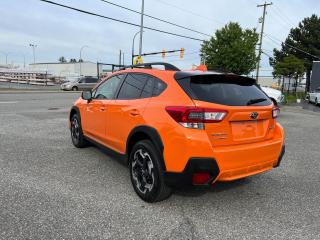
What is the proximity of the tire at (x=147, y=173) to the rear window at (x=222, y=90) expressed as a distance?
0.80m

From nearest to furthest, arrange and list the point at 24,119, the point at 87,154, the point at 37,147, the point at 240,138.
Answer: the point at 240,138 < the point at 87,154 < the point at 37,147 < the point at 24,119

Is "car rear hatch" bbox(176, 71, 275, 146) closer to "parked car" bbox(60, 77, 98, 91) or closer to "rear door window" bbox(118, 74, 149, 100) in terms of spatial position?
"rear door window" bbox(118, 74, 149, 100)

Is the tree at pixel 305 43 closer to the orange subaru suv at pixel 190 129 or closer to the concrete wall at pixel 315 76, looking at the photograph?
the concrete wall at pixel 315 76

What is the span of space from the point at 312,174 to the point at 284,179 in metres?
0.66

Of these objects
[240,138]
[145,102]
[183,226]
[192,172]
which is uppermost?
[145,102]

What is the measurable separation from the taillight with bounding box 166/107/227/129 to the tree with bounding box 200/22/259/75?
104 feet

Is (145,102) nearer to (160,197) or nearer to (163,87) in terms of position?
(163,87)

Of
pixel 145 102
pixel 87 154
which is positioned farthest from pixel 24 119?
pixel 145 102

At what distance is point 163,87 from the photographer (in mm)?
3590

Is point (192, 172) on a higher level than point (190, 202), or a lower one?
higher

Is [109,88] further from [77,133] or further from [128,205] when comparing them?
[128,205]

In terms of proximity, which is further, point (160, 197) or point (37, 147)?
point (37, 147)

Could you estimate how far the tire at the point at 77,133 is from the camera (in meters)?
5.85

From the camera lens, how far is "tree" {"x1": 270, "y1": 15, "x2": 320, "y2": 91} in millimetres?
50906
